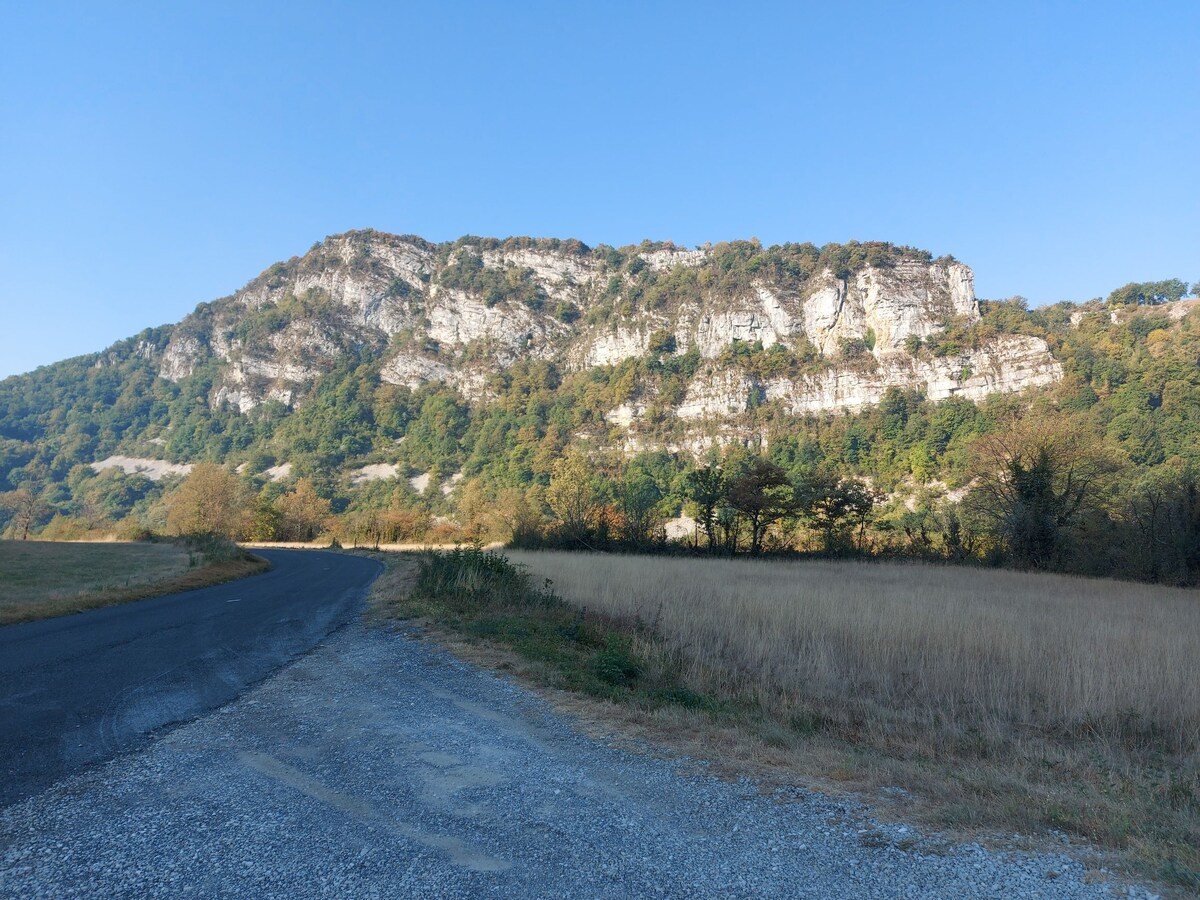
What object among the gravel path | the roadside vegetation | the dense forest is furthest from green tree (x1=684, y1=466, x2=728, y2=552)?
the gravel path

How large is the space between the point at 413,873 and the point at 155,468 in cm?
20528

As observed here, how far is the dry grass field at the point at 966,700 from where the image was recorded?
4.58m

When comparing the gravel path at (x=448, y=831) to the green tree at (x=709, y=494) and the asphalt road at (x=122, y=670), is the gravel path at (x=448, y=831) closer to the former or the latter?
the asphalt road at (x=122, y=670)

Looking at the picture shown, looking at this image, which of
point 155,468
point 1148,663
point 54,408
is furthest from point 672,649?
point 54,408

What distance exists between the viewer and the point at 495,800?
4.52 meters

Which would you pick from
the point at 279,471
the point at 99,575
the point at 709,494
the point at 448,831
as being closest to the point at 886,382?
the point at 709,494

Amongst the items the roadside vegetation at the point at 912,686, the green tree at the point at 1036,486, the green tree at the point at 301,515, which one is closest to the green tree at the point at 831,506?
the green tree at the point at 1036,486

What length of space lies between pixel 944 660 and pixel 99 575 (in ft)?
89.5

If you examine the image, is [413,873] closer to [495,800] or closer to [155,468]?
[495,800]

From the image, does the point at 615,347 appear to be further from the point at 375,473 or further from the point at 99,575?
the point at 99,575

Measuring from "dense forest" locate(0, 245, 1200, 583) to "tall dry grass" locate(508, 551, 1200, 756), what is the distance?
18740mm

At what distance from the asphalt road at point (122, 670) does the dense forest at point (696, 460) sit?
31.3 m

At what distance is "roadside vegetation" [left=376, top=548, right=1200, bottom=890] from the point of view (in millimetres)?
4766

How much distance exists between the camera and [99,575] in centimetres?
2328
